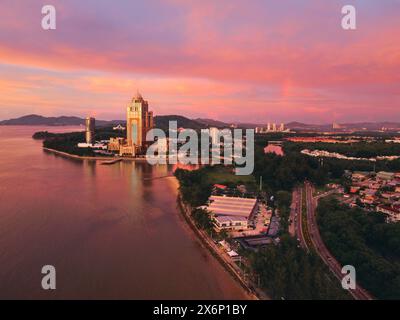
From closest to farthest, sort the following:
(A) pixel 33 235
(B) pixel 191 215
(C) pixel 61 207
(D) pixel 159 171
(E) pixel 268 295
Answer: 1. (E) pixel 268 295
2. (A) pixel 33 235
3. (B) pixel 191 215
4. (C) pixel 61 207
5. (D) pixel 159 171

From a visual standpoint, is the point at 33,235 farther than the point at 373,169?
No

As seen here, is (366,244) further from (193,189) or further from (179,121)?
(179,121)

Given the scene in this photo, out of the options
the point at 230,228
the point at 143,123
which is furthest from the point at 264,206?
the point at 143,123

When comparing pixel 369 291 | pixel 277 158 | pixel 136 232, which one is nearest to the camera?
pixel 369 291

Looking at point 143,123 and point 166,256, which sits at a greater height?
point 143,123

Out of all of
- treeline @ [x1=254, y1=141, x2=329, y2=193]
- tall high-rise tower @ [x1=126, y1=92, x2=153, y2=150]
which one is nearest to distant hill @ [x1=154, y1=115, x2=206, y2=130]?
tall high-rise tower @ [x1=126, y1=92, x2=153, y2=150]

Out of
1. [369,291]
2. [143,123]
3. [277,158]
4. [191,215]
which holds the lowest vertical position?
[369,291]

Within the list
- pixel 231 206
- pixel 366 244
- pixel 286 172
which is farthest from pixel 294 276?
pixel 286 172

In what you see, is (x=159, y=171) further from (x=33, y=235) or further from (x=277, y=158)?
(x=33, y=235)
